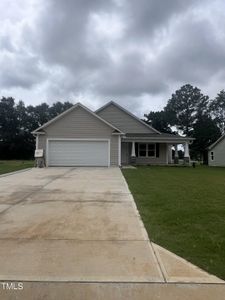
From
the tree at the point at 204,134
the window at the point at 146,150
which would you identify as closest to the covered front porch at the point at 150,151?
the window at the point at 146,150

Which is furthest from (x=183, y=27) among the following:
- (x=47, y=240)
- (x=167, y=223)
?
(x=47, y=240)

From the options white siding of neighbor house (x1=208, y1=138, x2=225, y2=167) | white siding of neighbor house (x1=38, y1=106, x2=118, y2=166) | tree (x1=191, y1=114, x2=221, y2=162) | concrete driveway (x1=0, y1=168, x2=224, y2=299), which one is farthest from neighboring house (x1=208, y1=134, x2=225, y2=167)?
concrete driveway (x1=0, y1=168, x2=224, y2=299)

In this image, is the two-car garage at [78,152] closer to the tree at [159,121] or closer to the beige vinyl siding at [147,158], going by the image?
the beige vinyl siding at [147,158]

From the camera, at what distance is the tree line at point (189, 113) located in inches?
2274

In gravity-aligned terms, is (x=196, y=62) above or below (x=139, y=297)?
above

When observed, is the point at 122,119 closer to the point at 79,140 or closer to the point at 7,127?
the point at 79,140

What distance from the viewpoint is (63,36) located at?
1902cm

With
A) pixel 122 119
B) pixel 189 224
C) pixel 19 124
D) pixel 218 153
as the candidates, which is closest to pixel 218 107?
pixel 218 153

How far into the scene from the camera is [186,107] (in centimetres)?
5975

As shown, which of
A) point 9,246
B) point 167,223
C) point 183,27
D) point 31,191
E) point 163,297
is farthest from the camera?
point 183,27

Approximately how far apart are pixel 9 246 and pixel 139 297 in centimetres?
235

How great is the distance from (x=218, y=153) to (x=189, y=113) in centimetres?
2334

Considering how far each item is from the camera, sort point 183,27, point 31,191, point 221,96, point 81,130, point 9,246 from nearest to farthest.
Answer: point 9,246, point 31,191, point 183,27, point 81,130, point 221,96

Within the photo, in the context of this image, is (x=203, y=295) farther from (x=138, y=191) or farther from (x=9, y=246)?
(x=138, y=191)
